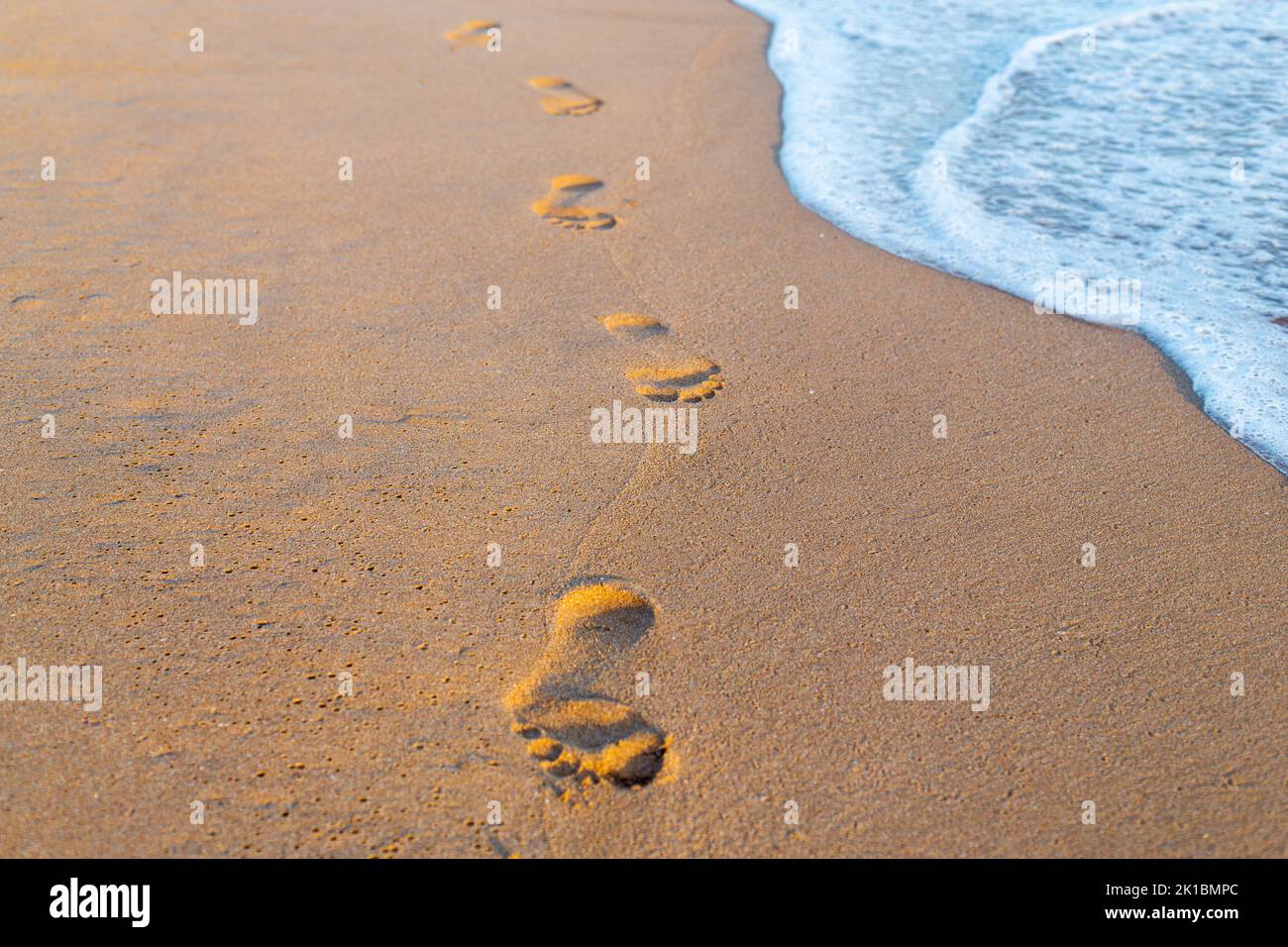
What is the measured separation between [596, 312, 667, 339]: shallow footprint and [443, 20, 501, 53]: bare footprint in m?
3.33

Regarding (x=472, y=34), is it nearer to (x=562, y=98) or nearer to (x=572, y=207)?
(x=562, y=98)

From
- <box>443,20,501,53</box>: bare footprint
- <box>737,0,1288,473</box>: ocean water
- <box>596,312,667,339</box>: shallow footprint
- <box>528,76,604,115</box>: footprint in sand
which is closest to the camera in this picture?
<box>596,312,667,339</box>: shallow footprint

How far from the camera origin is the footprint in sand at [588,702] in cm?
202

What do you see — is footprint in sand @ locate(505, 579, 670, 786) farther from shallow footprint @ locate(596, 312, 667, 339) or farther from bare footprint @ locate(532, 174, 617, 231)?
bare footprint @ locate(532, 174, 617, 231)

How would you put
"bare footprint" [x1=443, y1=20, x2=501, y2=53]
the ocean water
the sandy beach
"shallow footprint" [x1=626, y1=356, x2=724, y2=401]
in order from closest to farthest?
1. the sandy beach
2. "shallow footprint" [x1=626, y1=356, x2=724, y2=401]
3. the ocean water
4. "bare footprint" [x1=443, y1=20, x2=501, y2=53]

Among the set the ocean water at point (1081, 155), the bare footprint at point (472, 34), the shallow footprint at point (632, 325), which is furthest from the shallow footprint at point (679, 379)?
the bare footprint at point (472, 34)

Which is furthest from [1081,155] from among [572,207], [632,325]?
[632,325]

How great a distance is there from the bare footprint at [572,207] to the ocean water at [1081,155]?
3.19 feet

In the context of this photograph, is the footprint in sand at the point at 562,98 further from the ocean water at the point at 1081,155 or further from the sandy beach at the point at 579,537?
the ocean water at the point at 1081,155

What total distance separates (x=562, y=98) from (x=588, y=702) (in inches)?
165

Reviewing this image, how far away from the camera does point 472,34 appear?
6340 mm

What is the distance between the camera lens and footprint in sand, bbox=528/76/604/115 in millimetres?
5328

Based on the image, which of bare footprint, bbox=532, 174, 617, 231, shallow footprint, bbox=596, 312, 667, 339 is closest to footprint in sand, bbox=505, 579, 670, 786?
shallow footprint, bbox=596, 312, 667, 339

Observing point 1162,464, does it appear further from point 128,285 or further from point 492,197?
point 128,285
